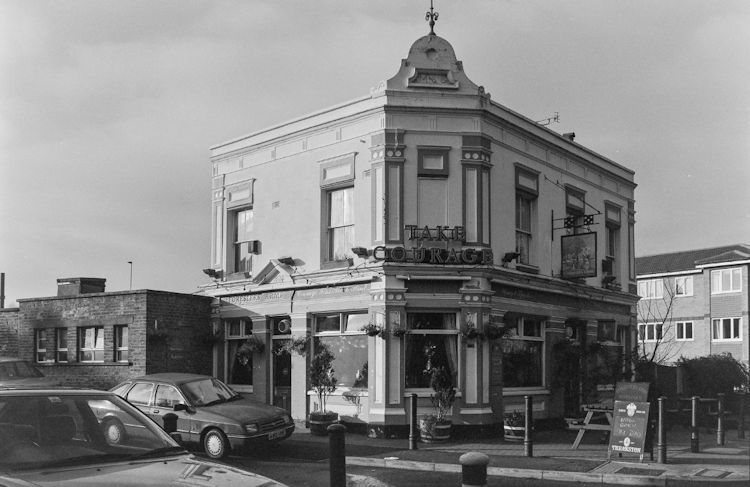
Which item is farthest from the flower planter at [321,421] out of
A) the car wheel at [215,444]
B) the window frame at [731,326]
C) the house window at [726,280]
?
the house window at [726,280]

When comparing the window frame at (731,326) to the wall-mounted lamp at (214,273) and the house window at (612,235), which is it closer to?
the house window at (612,235)

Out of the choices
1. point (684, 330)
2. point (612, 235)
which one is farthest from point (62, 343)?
point (684, 330)

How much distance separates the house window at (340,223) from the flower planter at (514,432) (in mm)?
5338

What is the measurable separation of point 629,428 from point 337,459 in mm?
7184

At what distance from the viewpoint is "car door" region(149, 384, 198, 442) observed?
14.9 metres

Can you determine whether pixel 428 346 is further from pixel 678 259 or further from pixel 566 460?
pixel 678 259

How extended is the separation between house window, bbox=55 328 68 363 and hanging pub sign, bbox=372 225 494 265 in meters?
10.2

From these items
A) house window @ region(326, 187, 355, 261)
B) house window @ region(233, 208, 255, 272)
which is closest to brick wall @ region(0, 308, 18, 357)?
house window @ region(233, 208, 255, 272)

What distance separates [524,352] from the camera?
20656 mm

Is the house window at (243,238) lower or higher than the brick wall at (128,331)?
higher

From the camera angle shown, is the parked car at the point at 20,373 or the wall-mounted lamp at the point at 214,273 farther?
the wall-mounted lamp at the point at 214,273

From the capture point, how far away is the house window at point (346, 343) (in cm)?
1909

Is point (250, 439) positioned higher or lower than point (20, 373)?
lower

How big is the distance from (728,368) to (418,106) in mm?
14691
